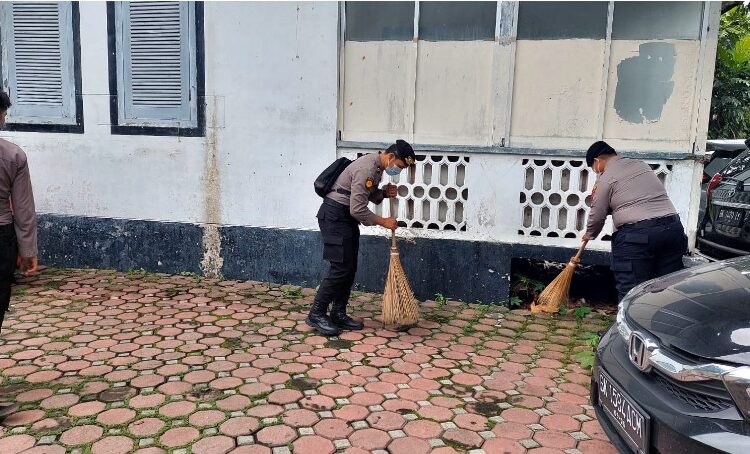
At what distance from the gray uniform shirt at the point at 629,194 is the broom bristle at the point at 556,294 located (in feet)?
2.60

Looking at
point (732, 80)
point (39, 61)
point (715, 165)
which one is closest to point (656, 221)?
point (715, 165)

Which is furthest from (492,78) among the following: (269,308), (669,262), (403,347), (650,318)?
(650,318)

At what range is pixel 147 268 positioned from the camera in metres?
6.03

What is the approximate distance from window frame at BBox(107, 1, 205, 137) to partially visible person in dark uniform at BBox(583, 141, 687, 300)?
361 centimetres

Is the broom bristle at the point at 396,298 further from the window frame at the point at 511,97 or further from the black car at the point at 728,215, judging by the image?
the black car at the point at 728,215

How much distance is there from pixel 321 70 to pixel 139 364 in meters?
2.87

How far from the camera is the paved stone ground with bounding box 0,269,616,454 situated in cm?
302

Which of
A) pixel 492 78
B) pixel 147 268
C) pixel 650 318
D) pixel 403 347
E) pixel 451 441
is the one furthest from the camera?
pixel 147 268

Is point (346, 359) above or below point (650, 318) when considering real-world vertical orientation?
below

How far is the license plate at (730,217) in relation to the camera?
14.3 ft

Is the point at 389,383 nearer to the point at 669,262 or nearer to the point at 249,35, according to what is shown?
the point at 669,262

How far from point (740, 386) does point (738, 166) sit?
140 inches

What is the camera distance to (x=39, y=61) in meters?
5.96

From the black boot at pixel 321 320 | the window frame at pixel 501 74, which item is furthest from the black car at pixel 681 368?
the window frame at pixel 501 74
